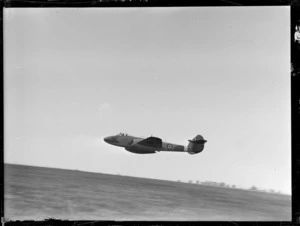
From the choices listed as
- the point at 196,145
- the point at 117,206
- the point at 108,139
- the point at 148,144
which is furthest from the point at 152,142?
the point at 117,206

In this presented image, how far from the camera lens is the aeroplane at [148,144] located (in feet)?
49.8

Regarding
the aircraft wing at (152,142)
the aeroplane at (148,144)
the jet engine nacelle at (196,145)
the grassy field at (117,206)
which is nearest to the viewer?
the grassy field at (117,206)

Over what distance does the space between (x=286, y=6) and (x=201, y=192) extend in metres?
10.7

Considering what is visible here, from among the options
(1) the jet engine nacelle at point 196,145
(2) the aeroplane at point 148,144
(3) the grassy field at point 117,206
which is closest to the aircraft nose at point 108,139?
(2) the aeroplane at point 148,144

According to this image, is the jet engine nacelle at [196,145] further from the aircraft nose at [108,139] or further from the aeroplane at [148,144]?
the aircraft nose at [108,139]

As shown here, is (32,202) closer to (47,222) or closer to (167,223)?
(47,222)

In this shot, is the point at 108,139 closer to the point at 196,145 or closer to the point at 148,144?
the point at 148,144

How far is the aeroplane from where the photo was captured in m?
15.2

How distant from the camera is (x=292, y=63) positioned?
491 inches

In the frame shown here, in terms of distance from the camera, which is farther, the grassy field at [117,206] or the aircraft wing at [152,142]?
the aircraft wing at [152,142]

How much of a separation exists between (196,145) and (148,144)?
1.99m

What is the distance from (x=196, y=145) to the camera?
1585 cm

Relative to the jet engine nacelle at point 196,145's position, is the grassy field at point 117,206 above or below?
below

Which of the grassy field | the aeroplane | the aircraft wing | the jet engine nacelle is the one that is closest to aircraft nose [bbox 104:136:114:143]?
the aeroplane
